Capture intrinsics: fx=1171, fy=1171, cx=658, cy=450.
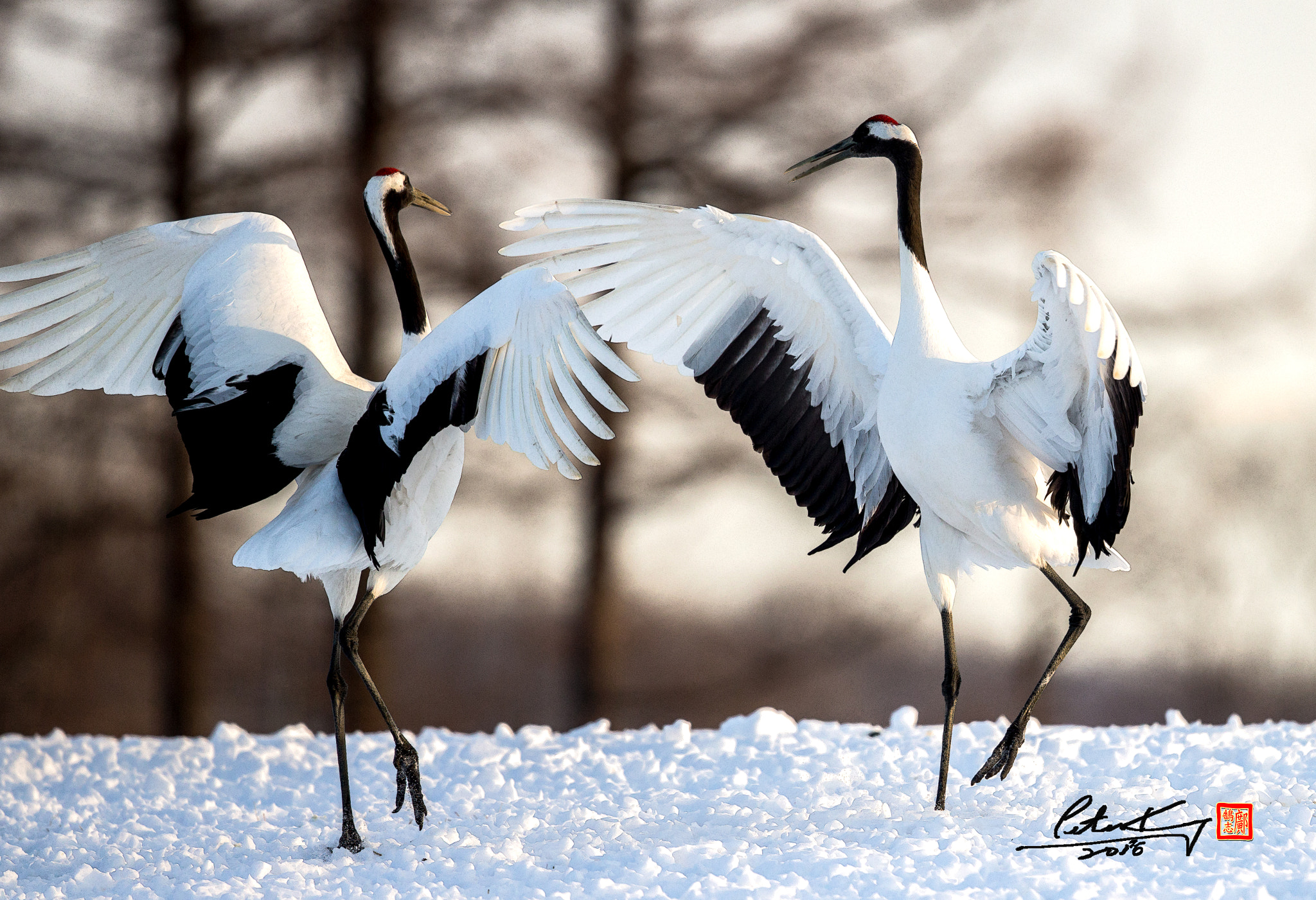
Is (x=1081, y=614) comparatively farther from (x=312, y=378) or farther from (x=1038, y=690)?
(x=312, y=378)

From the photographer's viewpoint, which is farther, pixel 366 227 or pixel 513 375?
pixel 366 227

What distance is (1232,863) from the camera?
329 cm

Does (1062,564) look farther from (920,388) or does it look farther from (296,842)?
(296,842)

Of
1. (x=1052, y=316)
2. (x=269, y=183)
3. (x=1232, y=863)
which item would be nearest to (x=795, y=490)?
(x=1052, y=316)

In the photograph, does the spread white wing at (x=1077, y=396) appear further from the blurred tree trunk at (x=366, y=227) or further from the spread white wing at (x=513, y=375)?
the blurred tree trunk at (x=366, y=227)

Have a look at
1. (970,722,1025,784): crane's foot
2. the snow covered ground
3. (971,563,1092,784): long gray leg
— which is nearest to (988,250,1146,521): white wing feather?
(971,563,1092,784): long gray leg

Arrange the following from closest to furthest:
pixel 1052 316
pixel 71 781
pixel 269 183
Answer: pixel 1052 316
pixel 71 781
pixel 269 183

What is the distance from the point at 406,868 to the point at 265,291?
207cm

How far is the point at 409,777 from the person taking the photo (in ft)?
13.3

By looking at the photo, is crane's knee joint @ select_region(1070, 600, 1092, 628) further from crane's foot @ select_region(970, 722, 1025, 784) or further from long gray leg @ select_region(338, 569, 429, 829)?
long gray leg @ select_region(338, 569, 429, 829)

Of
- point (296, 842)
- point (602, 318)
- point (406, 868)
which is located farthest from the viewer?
point (602, 318)

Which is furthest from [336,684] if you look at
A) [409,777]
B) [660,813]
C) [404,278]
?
[404,278]

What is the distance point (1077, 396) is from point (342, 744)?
2693mm

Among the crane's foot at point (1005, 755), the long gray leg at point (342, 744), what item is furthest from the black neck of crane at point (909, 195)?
the long gray leg at point (342, 744)
